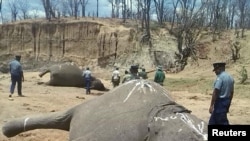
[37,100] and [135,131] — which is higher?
[135,131]

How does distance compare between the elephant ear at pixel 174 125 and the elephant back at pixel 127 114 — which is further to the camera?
the elephant back at pixel 127 114

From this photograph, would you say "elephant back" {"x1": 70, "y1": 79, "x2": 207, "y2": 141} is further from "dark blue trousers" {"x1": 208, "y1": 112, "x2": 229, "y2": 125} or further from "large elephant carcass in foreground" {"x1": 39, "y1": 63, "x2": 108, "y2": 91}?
"large elephant carcass in foreground" {"x1": 39, "y1": 63, "x2": 108, "y2": 91}

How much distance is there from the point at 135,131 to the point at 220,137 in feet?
3.54

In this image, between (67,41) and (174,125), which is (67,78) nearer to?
(174,125)

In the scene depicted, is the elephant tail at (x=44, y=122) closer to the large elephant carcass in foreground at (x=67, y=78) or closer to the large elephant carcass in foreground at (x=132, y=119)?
the large elephant carcass in foreground at (x=132, y=119)

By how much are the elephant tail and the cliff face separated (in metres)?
36.2

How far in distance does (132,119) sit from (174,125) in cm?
63

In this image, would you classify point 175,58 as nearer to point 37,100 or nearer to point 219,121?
point 37,100

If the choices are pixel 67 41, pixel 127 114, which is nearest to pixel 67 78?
pixel 127 114

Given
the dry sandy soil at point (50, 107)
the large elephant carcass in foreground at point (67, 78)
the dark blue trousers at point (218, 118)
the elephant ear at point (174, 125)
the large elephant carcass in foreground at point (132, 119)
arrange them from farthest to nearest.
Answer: the large elephant carcass in foreground at point (67, 78) < the dry sandy soil at point (50, 107) < the dark blue trousers at point (218, 118) < the large elephant carcass in foreground at point (132, 119) < the elephant ear at point (174, 125)

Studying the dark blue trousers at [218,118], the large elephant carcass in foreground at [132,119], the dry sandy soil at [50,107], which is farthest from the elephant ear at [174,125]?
the dry sandy soil at [50,107]

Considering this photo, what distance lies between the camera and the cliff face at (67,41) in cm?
4409

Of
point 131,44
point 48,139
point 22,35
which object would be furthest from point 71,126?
point 22,35

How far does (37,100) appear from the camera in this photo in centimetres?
1577
